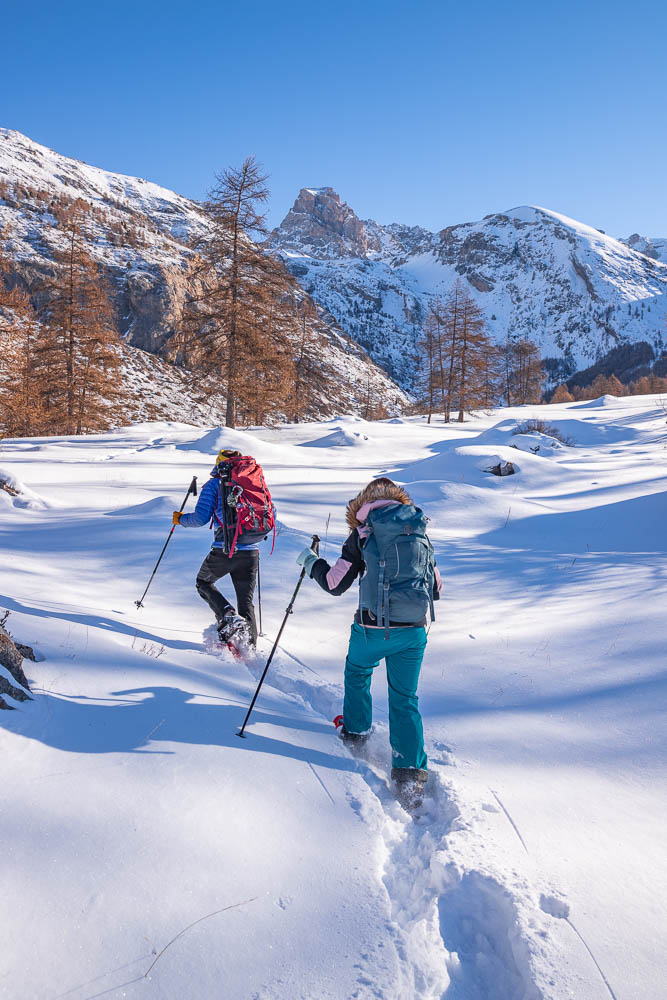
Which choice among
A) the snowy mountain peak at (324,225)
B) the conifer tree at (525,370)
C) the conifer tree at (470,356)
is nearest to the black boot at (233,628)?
the conifer tree at (470,356)

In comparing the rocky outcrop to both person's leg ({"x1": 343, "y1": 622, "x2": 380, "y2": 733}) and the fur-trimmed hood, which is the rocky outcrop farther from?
the fur-trimmed hood

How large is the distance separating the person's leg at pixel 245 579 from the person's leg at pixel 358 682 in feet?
5.01

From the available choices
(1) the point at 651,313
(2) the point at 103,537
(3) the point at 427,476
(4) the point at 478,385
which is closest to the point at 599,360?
(1) the point at 651,313

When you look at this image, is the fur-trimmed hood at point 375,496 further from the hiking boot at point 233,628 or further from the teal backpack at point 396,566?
the hiking boot at point 233,628

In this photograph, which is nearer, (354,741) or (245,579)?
(354,741)

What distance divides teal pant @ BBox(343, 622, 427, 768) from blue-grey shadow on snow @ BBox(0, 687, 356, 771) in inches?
11.7

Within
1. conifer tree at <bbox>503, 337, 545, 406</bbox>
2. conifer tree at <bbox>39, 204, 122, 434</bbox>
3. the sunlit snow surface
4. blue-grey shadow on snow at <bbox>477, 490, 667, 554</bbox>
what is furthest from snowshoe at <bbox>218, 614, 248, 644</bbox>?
conifer tree at <bbox>503, 337, 545, 406</bbox>

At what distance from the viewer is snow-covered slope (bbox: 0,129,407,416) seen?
149 feet

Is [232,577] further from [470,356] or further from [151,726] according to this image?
[470,356]

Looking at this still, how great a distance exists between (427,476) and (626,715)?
35.1ft

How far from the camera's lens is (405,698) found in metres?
3.07

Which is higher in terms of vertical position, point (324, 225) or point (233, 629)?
point (324, 225)

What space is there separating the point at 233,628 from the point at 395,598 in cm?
201

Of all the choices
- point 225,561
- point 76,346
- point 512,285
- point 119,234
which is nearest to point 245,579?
point 225,561
